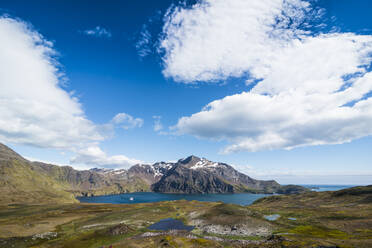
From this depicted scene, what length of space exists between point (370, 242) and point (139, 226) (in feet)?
233

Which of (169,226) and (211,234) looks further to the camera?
(169,226)

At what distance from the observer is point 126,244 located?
49406mm

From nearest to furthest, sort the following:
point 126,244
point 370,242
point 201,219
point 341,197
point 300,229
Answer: point 370,242
point 126,244
point 300,229
point 201,219
point 341,197

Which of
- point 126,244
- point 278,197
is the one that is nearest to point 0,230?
point 126,244

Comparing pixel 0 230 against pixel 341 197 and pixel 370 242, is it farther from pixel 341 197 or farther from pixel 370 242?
pixel 341 197

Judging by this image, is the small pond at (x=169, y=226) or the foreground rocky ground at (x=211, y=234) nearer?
the foreground rocky ground at (x=211, y=234)

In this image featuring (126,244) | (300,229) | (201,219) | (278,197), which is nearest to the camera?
(126,244)

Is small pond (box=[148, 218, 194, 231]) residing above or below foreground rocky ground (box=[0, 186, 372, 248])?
below

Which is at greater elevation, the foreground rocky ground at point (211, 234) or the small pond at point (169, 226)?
the foreground rocky ground at point (211, 234)

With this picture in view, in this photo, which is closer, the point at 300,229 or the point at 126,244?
the point at 126,244

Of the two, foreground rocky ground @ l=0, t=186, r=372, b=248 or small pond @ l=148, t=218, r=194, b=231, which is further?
small pond @ l=148, t=218, r=194, b=231

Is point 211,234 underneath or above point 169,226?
above

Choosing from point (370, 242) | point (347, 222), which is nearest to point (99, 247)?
point (370, 242)

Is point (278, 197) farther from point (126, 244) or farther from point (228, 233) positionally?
point (126, 244)
